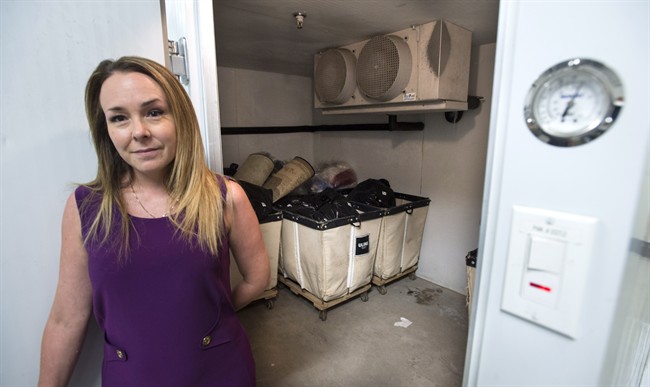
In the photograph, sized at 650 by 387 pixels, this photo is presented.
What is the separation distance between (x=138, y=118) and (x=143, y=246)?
32 cm

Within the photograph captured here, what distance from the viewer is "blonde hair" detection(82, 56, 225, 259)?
0.79 meters

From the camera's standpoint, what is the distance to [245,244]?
103 cm

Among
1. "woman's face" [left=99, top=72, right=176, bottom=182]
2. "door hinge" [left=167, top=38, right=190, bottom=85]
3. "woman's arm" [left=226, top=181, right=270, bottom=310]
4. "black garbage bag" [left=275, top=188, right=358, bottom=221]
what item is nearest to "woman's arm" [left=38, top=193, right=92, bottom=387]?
"woman's face" [left=99, top=72, right=176, bottom=182]

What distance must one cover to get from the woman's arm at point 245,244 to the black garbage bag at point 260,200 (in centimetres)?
140

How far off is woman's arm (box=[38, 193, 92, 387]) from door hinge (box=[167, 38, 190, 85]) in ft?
1.59

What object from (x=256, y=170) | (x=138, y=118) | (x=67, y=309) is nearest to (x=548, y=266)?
(x=138, y=118)

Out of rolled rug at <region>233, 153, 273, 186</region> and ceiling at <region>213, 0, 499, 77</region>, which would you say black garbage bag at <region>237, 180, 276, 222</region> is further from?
ceiling at <region>213, 0, 499, 77</region>

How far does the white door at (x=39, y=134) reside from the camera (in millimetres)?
766

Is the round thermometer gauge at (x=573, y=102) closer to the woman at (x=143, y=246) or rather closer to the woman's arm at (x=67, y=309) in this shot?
the woman at (x=143, y=246)

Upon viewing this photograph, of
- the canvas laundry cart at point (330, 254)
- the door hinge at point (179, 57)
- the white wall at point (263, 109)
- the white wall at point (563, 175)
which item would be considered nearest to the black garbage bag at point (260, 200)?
the canvas laundry cart at point (330, 254)

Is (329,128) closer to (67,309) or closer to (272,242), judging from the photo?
(272,242)

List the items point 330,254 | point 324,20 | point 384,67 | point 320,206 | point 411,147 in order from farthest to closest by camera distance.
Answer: point 411,147 < point 320,206 < point 330,254 < point 384,67 < point 324,20

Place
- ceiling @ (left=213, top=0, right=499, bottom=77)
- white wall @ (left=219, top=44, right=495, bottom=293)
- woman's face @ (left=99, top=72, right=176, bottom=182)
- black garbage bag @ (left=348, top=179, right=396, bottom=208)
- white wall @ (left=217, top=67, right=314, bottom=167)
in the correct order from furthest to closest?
white wall @ (left=217, top=67, right=314, bottom=167)
black garbage bag @ (left=348, top=179, right=396, bottom=208)
white wall @ (left=219, top=44, right=495, bottom=293)
ceiling @ (left=213, top=0, right=499, bottom=77)
woman's face @ (left=99, top=72, right=176, bottom=182)

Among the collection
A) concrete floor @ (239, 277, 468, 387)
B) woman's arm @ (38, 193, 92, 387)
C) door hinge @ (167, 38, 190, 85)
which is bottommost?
concrete floor @ (239, 277, 468, 387)
